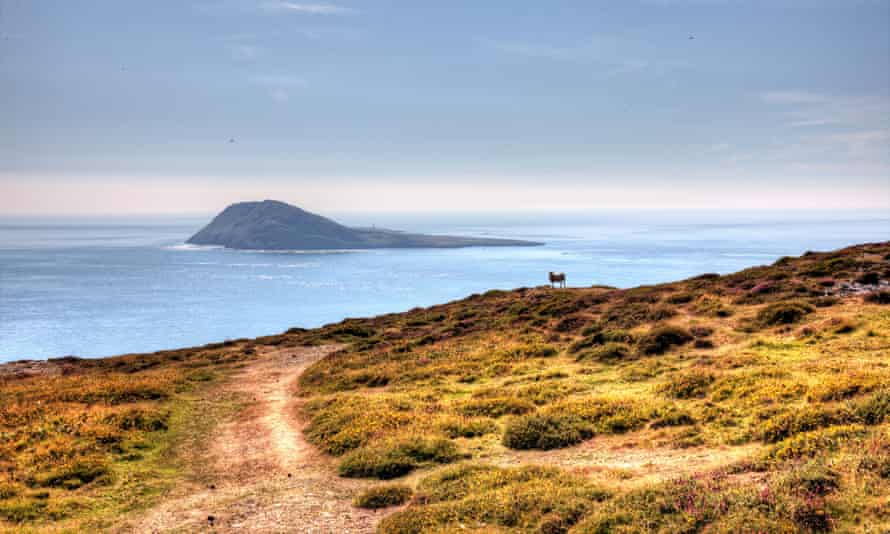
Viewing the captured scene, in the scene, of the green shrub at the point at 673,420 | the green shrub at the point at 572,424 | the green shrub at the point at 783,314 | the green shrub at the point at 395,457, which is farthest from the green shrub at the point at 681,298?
the green shrub at the point at 395,457

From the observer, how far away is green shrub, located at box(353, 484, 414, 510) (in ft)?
45.2

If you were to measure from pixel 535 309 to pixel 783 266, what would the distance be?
21927 millimetres

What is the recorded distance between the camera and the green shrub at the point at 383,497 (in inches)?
542

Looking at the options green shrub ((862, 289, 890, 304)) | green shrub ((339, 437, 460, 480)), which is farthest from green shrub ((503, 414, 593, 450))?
green shrub ((862, 289, 890, 304))

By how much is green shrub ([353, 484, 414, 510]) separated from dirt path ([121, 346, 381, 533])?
32 cm

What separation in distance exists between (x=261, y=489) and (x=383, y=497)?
4.31 metres

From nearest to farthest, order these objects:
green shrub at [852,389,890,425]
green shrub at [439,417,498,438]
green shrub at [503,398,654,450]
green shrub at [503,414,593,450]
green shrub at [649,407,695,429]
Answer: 1. green shrub at [852,389,890,425]
2. green shrub at [649,407,695,429]
3. green shrub at [503,414,593,450]
4. green shrub at [503,398,654,450]
5. green shrub at [439,417,498,438]

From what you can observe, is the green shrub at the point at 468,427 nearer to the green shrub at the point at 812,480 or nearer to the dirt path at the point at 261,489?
the dirt path at the point at 261,489

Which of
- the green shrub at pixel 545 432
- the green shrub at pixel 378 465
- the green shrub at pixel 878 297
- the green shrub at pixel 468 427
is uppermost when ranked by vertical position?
the green shrub at pixel 878 297

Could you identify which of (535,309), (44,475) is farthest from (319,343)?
(44,475)

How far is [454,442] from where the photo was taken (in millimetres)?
17922

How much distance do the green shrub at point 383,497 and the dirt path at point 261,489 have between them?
322 millimetres

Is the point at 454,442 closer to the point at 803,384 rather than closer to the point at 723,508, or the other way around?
the point at 723,508

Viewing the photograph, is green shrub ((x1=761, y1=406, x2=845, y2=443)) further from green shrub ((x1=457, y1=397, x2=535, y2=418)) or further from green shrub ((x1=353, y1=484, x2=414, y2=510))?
green shrub ((x1=353, y1=484, x2=414, y2=510))
